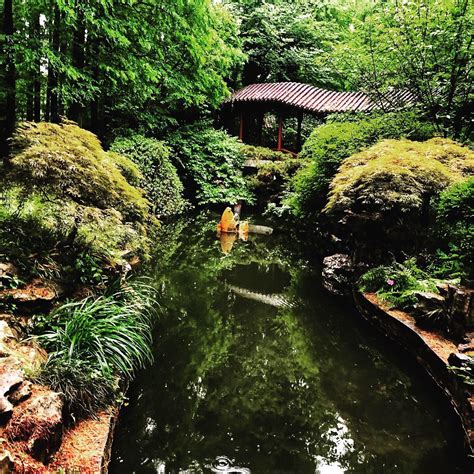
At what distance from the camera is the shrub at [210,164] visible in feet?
47.8

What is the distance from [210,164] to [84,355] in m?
12.1

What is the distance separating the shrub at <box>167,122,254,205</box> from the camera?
14.6 m

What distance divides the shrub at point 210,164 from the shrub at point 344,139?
597 cm

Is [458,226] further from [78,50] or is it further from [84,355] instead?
[78,50]

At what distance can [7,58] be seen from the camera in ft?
20.0

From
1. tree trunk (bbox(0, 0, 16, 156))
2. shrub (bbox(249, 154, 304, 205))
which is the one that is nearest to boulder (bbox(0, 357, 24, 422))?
tree trunk (bbox(0, 0, 16, 156))

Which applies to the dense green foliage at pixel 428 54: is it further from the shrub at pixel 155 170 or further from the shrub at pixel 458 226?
the shrub at pixel 155 170

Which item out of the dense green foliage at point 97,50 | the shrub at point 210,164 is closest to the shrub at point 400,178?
the dense green foliage at point 97,50

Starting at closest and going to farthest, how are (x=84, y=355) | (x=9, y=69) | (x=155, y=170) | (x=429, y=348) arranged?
(x=84, y=355), (x=429, y=348), (x=9, y=69), (x=155, y=170)

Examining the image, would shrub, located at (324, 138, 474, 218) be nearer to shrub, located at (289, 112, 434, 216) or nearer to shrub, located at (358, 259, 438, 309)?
shrub, located at (358, 259, 438, 309)

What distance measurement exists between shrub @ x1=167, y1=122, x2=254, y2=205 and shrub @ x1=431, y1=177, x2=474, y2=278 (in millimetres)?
9595

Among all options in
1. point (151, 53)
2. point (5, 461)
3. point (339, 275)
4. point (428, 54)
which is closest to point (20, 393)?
→ point (5, 461)

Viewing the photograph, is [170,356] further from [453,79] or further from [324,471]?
[453,79]

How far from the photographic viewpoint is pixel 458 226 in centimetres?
514
